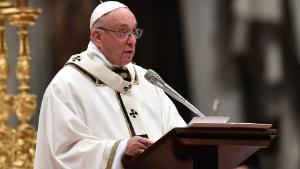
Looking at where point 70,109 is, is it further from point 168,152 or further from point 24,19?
point 24,19

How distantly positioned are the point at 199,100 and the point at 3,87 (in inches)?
88.9

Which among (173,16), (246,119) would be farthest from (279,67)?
(173,16)

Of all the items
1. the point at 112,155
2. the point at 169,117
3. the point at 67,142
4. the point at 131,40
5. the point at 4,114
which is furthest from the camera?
the point at 4,114

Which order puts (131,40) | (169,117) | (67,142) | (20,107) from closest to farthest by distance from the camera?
(67,142) < (131,40) < (169,117) < (20,107)

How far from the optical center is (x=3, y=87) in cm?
864

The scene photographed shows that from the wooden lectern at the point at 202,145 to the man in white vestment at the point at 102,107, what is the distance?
27 cm

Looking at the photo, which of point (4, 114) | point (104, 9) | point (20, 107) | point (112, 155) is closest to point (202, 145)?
point (112, 155)

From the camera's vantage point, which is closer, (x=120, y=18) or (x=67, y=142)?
(x=67, y=142)

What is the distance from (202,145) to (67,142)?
0.93 m

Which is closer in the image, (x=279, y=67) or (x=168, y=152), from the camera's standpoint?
(x=168, y=152)

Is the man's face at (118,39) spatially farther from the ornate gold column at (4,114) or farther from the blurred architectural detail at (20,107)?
the ornate gold column at (4,114)

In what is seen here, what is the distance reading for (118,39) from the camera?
593 centimetres

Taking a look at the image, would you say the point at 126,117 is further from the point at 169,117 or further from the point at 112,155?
the point at 112,155

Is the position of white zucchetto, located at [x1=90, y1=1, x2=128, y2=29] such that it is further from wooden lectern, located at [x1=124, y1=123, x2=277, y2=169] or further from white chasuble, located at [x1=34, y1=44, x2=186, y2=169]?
wooden lectern, located at [x1=124, y1=123, x2=277, y2=169]
